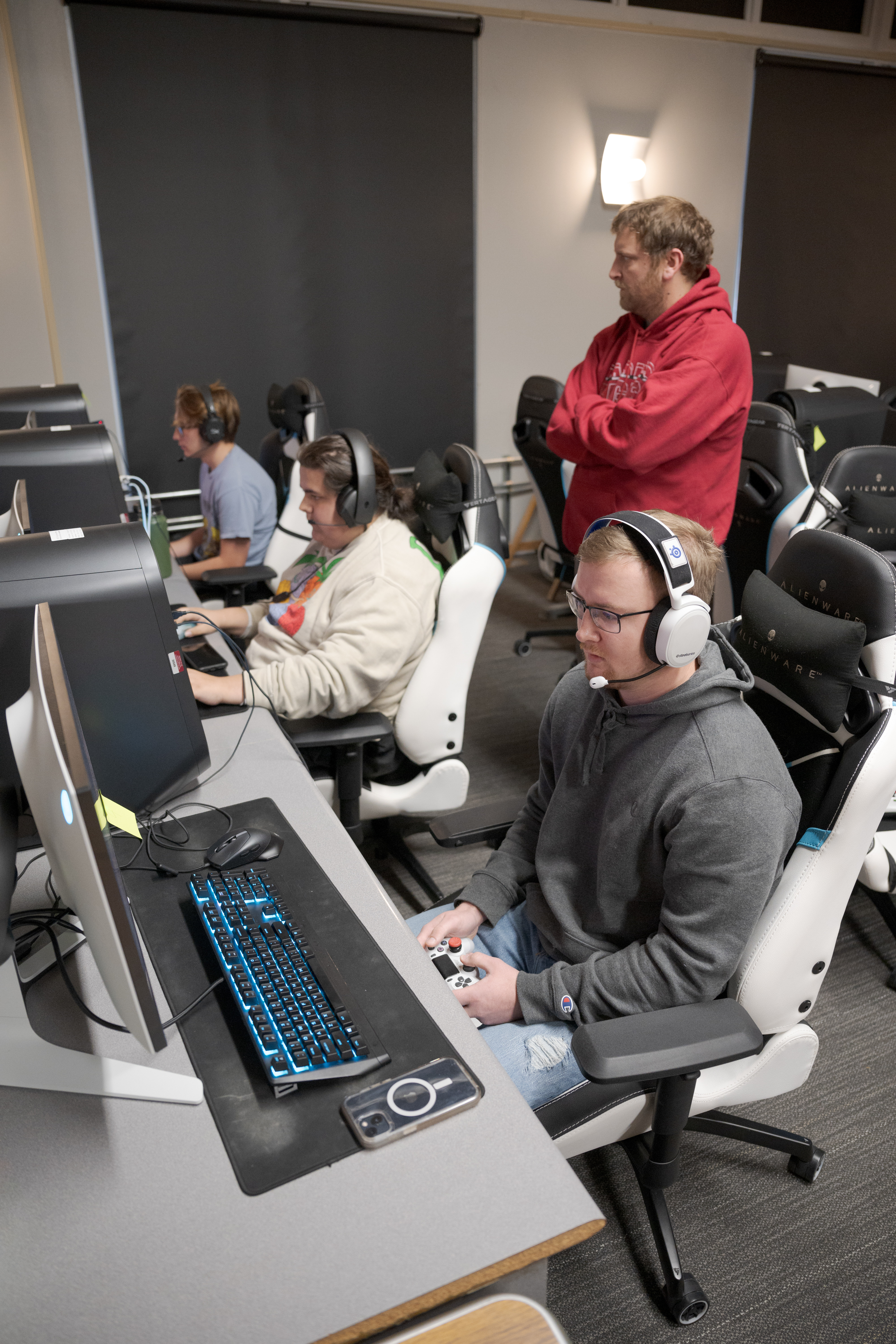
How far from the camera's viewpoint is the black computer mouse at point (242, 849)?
1.25 m

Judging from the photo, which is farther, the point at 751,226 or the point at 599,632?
the point at 751,226

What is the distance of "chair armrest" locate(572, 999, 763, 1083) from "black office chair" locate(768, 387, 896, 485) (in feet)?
7.79

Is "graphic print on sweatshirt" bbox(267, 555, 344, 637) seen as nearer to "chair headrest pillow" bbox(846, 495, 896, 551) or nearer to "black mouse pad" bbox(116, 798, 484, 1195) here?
"black mouse pad" bbox(116, 798, 484, 1195)

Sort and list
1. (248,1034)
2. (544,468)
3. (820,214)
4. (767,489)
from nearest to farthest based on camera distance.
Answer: (248,1034)
(767,489)
(544,468)
(820,214)

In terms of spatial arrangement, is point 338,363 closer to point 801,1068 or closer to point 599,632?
point 599,632

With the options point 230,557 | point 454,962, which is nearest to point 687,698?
point 454,962

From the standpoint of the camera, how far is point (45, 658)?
84cm

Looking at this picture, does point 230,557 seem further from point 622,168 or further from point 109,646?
point 622,168

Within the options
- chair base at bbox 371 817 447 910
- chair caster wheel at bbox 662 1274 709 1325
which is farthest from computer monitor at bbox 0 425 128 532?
chair caster wheel at bbox 662 1274 709 1325

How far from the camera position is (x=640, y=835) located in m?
1.20

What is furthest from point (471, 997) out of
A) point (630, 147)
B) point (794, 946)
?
point (630, 147)

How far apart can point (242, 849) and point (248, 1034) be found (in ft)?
1.07

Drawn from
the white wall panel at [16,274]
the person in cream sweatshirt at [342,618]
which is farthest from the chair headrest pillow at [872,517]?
the white wall panel at [16,274]

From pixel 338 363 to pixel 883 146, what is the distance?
3.69m
